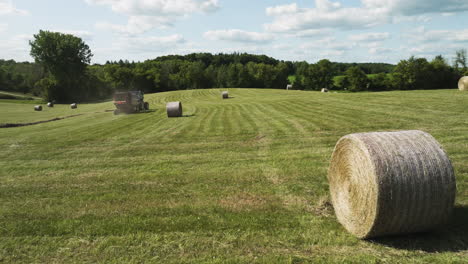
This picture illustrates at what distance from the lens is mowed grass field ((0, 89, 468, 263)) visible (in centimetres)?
539

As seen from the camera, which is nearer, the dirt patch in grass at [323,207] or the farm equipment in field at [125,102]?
the dirt patch in grass at [323,207]

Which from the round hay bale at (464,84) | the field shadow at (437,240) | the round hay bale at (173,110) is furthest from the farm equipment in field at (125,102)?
the round hay bale at (464,84)

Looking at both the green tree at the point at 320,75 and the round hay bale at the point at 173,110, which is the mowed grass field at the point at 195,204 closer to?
the round hay bale at the point at 173,110

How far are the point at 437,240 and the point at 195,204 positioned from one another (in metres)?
5.07

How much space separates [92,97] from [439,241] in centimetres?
8579

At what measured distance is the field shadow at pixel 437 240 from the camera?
5.25m

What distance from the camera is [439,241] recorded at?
17.8 feet

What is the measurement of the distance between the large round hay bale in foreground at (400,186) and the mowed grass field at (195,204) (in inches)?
16.4

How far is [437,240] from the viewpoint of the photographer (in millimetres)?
5461

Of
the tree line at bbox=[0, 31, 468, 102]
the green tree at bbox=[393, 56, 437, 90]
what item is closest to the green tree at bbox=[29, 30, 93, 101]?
the tree line at bbox=[0, 31, 468, 102]

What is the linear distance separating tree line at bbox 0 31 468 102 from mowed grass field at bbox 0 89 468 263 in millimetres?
68363

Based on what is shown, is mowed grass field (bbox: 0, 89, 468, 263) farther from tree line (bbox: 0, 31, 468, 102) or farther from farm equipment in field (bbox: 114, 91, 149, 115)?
tree line (bbox: 0, 31, 468, 102)

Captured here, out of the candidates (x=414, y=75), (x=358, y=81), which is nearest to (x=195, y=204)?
(x=414, y=75)

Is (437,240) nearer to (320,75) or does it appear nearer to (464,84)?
(464,84)
